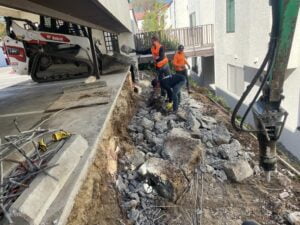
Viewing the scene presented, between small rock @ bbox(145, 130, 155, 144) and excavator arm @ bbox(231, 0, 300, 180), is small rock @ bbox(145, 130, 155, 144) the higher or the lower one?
the lower one

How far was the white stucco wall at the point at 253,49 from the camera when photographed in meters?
7.22

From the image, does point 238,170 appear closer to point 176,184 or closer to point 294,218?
point 294,218

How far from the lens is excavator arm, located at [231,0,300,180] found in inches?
78.0

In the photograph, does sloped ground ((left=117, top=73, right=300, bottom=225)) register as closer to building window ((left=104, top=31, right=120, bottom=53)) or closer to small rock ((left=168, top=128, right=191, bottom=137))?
small rock ((left=168, top=128, right=191, bottom=137))

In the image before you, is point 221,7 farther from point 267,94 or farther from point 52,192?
point 52,192

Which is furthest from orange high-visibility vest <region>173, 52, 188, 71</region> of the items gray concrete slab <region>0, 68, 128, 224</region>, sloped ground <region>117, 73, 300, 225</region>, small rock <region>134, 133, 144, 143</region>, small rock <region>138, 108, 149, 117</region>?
small rock <region>134, 133, 144, 143</region>

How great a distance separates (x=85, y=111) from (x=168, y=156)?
5.10 ft

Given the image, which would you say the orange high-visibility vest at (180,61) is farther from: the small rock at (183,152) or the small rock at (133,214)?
the small rock at (133,214)

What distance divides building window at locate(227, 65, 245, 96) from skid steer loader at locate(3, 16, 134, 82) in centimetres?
484

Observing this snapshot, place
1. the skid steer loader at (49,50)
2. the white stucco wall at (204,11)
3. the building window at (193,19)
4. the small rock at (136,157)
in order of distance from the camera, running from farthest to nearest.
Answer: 1. the building window at (193,19)
2. the white stucco wall at (204,11)
3. the skid steer loader at (49,50)
4. the small rock at (136,157)

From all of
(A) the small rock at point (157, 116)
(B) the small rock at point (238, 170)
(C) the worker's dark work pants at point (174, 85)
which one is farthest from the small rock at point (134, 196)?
(C) the worker's dark work pants at point (174, 85)

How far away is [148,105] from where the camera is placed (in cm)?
750

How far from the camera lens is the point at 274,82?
2.20 metres

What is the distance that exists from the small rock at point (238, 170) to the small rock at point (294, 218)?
93 centimetres
